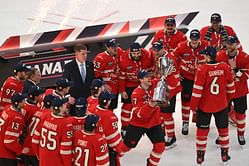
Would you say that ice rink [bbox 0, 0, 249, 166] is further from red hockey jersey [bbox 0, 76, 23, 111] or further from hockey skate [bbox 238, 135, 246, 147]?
red hockey jersey [bbox 0, 76, 23, 111]

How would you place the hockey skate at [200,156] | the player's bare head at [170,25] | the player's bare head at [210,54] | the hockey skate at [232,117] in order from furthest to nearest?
the hockey skate at [232,117], the player's bare head at [170,25], the hockey skate at [200,156], the player's bare head at [210,54]

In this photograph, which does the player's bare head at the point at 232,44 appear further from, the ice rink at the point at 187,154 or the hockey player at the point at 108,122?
the hockey player at the point at 108,122

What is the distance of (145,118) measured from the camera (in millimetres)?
5473

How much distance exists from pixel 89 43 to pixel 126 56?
1.68m

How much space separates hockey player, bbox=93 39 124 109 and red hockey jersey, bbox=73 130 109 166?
6.00 ft

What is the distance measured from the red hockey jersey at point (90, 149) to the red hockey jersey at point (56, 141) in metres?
0.07

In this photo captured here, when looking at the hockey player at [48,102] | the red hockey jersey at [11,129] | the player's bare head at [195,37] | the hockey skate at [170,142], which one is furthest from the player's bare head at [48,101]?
the player's bare head at [195,37]

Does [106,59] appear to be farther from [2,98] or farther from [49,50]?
[49,50]

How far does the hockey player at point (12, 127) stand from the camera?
199 inches

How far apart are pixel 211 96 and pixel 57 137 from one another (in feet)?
5.96

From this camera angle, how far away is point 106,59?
640cm

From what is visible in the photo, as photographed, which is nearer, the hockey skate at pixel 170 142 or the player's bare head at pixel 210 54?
the player's bare head at pixel 210 54

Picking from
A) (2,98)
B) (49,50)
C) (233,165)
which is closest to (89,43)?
(49,50)

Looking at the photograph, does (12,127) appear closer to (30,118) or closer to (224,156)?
(30,118)
